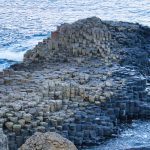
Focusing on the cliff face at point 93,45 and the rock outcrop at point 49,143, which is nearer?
the rock outcrop at point 49,143

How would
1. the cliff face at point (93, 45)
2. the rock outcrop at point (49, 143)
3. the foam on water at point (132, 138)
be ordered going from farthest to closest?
1. the cliff face at point (93, 45)
2. the foam on water at point (132, 138)
3. the rock outcrop at point (49, 143)

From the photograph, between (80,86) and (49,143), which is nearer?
(49,143)

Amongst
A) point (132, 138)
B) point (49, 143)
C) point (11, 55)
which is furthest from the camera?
point (11, 55)

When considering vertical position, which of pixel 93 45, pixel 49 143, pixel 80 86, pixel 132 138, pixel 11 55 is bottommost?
pixel 132 138

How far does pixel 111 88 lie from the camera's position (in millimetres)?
13633

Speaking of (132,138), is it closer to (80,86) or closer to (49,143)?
(80,86)

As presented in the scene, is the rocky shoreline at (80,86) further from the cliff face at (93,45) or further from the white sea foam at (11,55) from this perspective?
the white sea foam at (11,55)

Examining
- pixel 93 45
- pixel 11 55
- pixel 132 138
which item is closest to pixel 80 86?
pixel 132 138

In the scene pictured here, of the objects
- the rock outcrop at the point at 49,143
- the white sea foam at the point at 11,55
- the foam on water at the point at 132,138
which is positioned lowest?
the foam on water at the point at 132,138

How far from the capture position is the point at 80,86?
44.5 feet

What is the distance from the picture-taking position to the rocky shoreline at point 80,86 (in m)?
11.8

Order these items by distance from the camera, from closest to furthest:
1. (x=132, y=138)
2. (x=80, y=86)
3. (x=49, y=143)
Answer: (x=49, y=143) < (x=132, y=138) < (x=80, y=86)

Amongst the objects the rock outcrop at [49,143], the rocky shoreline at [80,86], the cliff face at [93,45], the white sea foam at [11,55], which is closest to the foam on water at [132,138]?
the rocky shoreline at [80,86]

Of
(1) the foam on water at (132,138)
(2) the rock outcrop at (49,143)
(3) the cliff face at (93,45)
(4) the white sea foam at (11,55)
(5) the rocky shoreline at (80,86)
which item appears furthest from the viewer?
(4) the white sea foam at (11,55)
